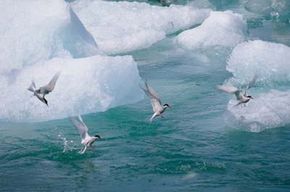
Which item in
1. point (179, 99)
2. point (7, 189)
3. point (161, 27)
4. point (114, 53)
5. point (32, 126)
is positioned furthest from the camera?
point (161, 27)

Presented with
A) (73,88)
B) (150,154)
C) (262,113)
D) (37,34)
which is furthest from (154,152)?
(37,34)

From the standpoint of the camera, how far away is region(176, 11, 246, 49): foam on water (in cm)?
1033

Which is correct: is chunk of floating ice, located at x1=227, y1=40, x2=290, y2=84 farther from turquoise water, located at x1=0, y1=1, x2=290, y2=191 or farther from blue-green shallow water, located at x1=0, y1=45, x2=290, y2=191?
blue-green shallow water, located at x1=0, y1=45, x2=290, y2=191

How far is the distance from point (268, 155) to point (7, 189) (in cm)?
276

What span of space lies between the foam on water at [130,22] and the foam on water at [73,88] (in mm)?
2432

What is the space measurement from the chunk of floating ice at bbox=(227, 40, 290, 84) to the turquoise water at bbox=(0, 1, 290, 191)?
2.14 ft

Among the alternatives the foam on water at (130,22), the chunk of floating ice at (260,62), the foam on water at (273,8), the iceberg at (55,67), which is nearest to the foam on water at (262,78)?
the chunk of floating ice at (260,62)

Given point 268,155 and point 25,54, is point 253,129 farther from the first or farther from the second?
point 25,54

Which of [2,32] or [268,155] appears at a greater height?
[2,32]

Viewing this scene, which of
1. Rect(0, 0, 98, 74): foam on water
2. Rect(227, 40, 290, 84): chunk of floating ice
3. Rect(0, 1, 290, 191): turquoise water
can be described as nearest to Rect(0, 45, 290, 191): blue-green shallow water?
Rect(0, 1, 290, 191): turquoise water

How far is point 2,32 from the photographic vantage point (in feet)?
26.8

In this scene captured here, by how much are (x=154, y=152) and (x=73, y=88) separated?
181 cm

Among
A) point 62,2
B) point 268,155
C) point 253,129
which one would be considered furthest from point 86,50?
point 268,155

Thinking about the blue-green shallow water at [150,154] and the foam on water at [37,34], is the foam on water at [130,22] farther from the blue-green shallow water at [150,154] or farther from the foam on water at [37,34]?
the blue-green shallow water at [150,154]
